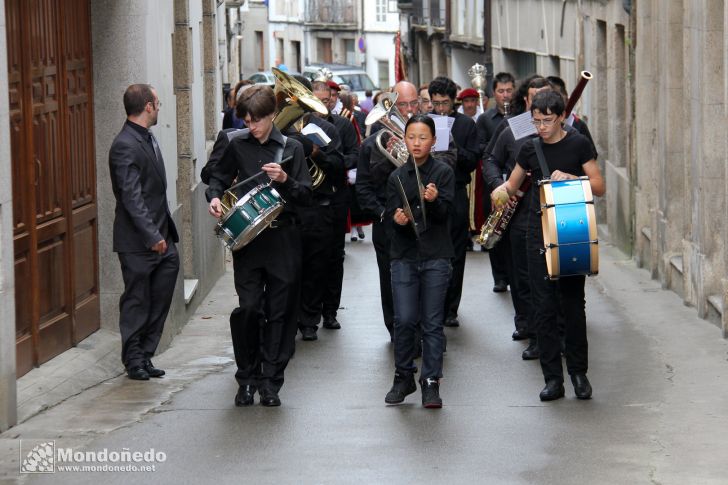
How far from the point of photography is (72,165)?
407 inches

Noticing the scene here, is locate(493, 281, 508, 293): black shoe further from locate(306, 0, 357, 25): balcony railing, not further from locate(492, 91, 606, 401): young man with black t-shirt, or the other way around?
→ locate(306, 0, 357, 25): balcony railing

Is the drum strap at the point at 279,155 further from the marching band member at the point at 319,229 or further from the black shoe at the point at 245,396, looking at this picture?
the marching band member at the point at 319,229

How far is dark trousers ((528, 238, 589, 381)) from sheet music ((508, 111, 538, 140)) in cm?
137

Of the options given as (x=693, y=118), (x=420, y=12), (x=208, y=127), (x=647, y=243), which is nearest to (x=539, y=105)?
(x=693, y=118)

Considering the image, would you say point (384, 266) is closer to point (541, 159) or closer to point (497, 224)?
point (497, 224)

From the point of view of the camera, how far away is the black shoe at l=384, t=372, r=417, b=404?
9211mm

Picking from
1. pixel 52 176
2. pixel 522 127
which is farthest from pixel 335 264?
pixel 52 176

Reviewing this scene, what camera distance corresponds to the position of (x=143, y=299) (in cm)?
1001

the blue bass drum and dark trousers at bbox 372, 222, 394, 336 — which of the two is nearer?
the blue bass drum

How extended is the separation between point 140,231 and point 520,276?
2.99 m

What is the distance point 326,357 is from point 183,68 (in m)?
4.12

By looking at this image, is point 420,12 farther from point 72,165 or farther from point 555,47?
point 72,165
